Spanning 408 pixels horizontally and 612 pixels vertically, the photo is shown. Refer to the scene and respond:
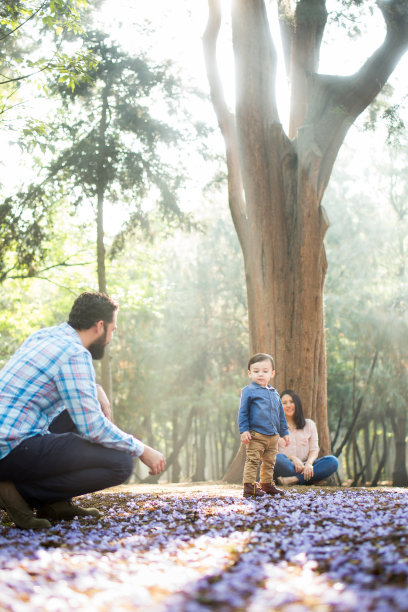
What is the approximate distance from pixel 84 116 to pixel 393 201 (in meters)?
18.3

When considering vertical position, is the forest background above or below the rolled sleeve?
above

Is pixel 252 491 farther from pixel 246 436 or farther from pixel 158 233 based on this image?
pixel 158 233

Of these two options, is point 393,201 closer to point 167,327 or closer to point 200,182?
point 167,327

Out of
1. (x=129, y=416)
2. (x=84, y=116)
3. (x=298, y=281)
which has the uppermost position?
(x=84, y=116)

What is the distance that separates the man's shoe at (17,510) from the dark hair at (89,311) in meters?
1.14

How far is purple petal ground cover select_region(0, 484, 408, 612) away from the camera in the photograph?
6.56 ft

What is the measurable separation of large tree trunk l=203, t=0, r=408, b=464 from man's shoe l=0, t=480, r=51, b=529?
5201 mm

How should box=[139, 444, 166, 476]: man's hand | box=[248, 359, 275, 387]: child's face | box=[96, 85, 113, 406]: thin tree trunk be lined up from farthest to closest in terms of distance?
box=[96, 85, 113, 406]: thin tree trunk
box=[248, 359, 275, 387]: child's face
box=[139, 444, 166, 476]: man's hand

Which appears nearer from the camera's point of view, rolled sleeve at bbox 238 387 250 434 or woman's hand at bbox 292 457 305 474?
rolled sleeve at bbox 238 387 250 434

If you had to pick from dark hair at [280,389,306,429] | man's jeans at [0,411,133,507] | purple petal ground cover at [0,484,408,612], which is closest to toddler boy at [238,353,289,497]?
purple petal ground cover at [0,484,408,612]

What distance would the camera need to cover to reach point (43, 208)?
530 inches

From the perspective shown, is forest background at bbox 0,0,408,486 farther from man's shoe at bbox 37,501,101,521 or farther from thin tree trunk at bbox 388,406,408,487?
man's shoe at bbox 37,501,101,521

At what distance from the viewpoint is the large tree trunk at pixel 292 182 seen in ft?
27.7

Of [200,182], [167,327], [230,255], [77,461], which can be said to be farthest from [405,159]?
[77,461]
